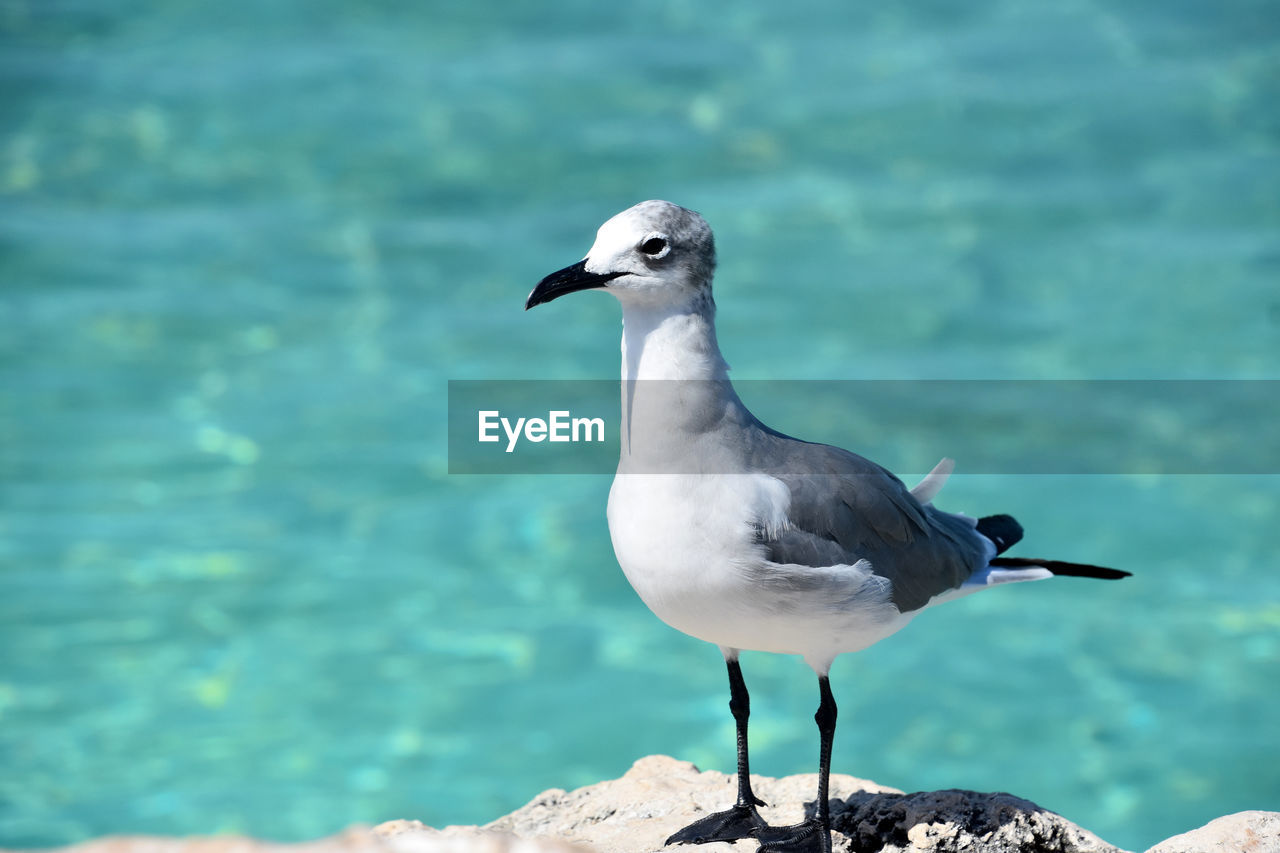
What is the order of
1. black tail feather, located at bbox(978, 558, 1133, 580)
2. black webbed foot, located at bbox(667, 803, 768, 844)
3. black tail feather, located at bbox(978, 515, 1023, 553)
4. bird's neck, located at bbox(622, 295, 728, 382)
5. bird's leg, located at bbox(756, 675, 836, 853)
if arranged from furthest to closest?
black tail feather, located at bbox(978, 515, 1023, 553) → black tail feather, located at bbox(978, 558, 1133, 580) → black webbed foot, located at bbox(667, 803, 768, 844) → bird's leg, located at bbox(756, 675, 836, 853) → bird's neck, located at bbox(622, 295, 728, 382)

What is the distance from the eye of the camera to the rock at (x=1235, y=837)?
329 cm

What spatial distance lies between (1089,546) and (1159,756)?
1.27 m

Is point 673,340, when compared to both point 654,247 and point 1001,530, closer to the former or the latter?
point 654,247

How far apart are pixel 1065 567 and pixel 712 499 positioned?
1079 millimetres

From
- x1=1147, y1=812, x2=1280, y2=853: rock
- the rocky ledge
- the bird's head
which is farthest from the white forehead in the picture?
x1=1147, y1=812, x2=1280, y2=853: rock

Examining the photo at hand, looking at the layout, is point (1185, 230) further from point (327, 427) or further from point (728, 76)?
point (327, 427)

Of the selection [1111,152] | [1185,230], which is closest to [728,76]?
[1111,152]

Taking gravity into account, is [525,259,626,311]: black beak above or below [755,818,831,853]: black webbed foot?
above

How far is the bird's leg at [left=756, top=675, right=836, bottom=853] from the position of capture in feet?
10.6

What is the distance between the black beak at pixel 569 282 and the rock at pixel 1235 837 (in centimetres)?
184

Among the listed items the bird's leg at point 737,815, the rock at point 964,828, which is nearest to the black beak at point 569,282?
the bird's leg at point 737,815

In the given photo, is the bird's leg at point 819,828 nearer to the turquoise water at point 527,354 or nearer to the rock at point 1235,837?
the rock at point 1235,837

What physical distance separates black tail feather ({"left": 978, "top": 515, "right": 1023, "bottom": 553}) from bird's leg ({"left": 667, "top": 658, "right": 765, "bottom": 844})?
77 cm

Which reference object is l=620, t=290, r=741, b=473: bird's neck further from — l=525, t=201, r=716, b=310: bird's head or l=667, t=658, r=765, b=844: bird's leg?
l=667, t=658, r=765, b=844: bird's leg
